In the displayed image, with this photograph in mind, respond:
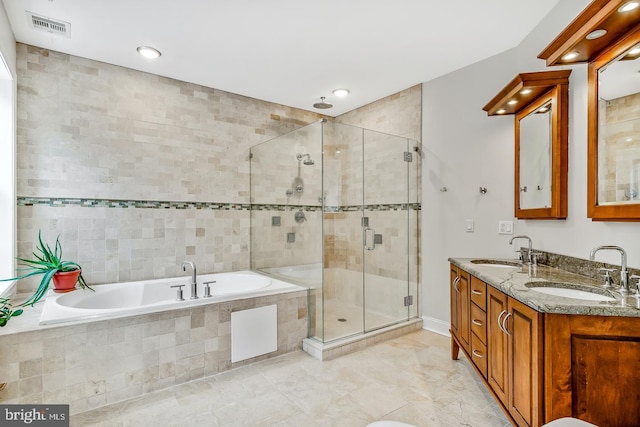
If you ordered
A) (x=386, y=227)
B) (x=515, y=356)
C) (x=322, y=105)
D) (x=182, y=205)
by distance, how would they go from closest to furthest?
(x=515, y=356) → (x=182, y=205) → (x=386, y=227) → (x=322, y=105)

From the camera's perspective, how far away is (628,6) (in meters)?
1.41

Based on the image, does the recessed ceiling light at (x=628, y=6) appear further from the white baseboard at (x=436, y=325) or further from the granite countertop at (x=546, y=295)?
the white baseboard at (x=436, y=325)

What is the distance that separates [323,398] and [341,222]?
5.14 ft

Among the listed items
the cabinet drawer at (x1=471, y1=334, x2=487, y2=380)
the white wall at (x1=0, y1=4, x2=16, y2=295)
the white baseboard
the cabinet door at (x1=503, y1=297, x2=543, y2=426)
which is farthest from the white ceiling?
the white baseboard

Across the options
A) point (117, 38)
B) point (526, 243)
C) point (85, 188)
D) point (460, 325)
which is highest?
point (117, 38)

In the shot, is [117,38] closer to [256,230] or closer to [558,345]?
[256,230]

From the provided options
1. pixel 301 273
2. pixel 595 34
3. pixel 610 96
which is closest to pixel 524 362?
pixel 610 96

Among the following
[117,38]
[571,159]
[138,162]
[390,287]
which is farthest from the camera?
[390,287]

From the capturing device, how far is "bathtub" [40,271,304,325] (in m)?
2.11

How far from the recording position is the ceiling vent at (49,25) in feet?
7.49

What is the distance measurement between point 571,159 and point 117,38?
3.40 metres

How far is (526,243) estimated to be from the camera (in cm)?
256

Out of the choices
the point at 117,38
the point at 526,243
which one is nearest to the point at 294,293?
the point at 526,243

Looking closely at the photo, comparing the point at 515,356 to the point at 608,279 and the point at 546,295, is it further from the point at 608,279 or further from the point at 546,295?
the point at 608,279
